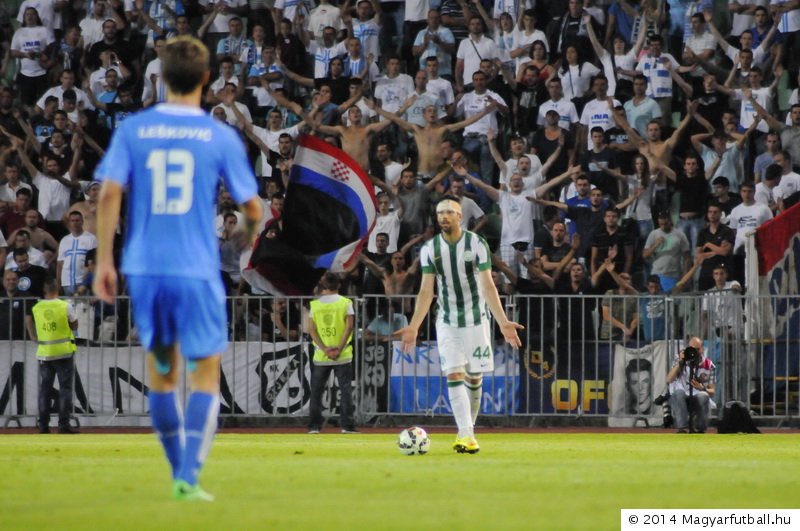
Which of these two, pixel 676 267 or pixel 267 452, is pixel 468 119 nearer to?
pixel 676 267

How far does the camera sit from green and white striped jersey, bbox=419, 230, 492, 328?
1351 cm

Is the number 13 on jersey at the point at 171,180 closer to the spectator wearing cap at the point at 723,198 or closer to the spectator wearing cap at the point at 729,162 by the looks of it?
the spectator wearing cap at the point at 723,198

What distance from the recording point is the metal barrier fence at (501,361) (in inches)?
776

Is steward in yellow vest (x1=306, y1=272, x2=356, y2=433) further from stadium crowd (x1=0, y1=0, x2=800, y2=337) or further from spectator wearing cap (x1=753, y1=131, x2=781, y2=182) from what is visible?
spectator wearing cap (x1=753, y1=131, x2=781, y2=182)

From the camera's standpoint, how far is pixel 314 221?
2197 centimetres

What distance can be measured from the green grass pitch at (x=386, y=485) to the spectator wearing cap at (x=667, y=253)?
6550mm

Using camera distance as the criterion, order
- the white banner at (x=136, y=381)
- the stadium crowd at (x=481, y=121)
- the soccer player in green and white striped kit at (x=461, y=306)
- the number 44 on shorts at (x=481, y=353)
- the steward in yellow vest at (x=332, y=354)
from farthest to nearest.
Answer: the stadium crowd at (x=481, y=121)
the white banner at (x=136, y=381)
the steward in yellow vest at (x=332, y=354)
the number 44 on shorts at (x=481, y=353)
the soccer player in green and white striped kit at (x=461, y=306)

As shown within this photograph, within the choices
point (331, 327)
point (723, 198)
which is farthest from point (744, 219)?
point (331, 327)

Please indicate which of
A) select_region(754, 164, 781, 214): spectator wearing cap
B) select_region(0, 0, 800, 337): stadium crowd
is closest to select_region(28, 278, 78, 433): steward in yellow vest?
select_region(0, 0, 800, 337): stadium crowd

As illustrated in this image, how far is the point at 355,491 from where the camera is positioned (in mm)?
8438

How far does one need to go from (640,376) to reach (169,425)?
13.2 m

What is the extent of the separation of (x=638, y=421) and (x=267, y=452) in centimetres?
798

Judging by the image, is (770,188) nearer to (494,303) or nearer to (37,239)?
(494,303)

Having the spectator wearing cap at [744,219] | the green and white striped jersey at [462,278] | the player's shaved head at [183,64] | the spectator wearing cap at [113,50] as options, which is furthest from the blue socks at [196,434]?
the spectator wearing cap at [113,50]
